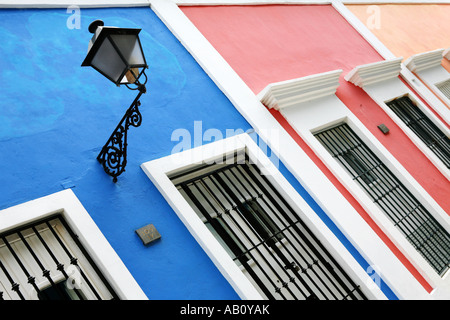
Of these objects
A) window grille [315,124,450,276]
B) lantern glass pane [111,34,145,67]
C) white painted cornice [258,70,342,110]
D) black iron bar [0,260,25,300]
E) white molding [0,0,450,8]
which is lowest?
window grille [315,124,450,276]

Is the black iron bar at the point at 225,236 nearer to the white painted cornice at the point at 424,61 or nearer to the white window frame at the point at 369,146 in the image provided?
the white window frame at the point at 369,146

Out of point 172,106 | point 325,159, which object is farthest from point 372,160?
point 172,106

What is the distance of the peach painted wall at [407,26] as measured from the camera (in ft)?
26.1

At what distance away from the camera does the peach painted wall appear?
7.96 metres

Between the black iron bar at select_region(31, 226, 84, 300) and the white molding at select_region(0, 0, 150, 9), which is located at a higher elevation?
the white molding at select_region(0, 0, 150, 9)

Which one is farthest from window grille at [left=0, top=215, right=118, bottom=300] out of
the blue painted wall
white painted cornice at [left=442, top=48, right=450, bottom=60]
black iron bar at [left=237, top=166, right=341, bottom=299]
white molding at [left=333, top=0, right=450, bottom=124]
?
white painted cornice at [left=442, top=48, right=450, bottom=60]

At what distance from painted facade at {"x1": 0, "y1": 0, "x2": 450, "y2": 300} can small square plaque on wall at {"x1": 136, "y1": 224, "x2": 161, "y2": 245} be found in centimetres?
5

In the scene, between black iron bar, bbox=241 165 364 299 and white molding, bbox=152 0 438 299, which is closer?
black iron bar, bbox=241 165 364 299

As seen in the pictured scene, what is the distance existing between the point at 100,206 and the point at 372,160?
3.96m

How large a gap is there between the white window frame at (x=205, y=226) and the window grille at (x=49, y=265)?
852 millimetres

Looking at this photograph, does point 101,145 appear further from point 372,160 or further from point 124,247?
point 372,160

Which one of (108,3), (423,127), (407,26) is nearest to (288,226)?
(108,3)

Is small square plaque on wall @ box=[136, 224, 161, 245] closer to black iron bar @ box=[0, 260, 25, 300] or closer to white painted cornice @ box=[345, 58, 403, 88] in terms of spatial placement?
black iron bar @ box=[0, 260, 25, 300]

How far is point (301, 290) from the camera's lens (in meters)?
3.72
